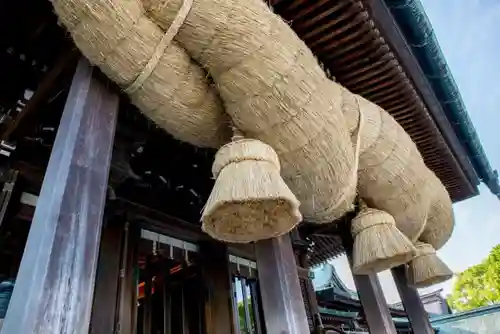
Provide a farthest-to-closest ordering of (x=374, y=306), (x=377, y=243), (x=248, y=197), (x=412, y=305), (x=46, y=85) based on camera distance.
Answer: (x=412, y=305) < (x=374, y=306) < (x=377, y=243) < (x=46, y=85) < (x=248, y=197)

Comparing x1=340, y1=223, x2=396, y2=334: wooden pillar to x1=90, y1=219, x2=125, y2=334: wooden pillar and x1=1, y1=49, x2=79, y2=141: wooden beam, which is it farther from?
x1=1, y1=49, x2=79, y2=141: wooden beam

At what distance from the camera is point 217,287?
149 inches

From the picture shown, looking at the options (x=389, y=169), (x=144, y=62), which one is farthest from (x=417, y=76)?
(x=144, y=62)

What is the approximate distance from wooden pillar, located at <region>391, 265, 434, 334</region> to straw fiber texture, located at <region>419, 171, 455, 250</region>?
1.52ft

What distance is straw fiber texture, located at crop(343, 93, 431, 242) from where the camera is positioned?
7.22 feet

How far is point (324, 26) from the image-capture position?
82.8 inches

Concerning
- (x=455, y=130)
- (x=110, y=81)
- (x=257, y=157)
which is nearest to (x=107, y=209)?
(x=110, y=81)

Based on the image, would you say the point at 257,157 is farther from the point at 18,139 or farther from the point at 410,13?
the point at 18,139

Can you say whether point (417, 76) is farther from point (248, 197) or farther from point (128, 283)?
point (128, 283)

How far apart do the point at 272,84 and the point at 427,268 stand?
2350 mm

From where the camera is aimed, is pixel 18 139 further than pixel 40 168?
No

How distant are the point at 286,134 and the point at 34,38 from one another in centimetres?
171

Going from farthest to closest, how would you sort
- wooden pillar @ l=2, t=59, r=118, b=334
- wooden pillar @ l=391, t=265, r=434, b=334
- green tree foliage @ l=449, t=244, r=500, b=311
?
1. green tree foliage @ l=449, t=244, r=500, b=311
2. wooden pillar @ l=391, t=265, r=434, b=334
3. wooden pillar @ l=2, t=59, r=118, b=334

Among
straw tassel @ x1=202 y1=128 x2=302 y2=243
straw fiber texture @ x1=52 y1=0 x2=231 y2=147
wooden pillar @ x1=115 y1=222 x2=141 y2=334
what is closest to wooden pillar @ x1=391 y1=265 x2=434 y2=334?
straw tassel @ x1=202 y1=128 x2=302 y2=243
